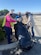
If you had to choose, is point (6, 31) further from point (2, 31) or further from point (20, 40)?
point (20, 40)

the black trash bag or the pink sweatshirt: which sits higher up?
the pink sweatshirt

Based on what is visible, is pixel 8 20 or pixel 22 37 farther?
pixel 8 20

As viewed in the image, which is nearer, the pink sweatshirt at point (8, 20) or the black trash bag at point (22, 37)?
the black trash bag at point (22, 37)

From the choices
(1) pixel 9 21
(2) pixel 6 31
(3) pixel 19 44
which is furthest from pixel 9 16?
(3) pixel 19 44

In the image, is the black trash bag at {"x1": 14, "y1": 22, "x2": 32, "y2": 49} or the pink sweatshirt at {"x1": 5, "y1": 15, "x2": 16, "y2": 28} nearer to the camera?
the black trash bag at {"x1": 14, "y1": 22, "x2": 32, "y2": 49}

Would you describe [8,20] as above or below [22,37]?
above

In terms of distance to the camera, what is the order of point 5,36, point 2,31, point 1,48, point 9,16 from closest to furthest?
point 1,48, point 9,16, point 2,31, point 5,36

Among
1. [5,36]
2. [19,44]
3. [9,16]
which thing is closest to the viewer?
[19,44]

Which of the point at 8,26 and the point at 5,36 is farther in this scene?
the point at 5,36

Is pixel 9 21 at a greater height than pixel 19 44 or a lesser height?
greater

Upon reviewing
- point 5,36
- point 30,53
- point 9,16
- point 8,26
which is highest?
point 9,16

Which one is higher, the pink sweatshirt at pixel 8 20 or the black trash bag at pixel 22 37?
the pink sweatshirt at pixel 8 20

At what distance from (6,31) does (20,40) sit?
0.97m

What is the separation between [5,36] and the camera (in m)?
7.26
